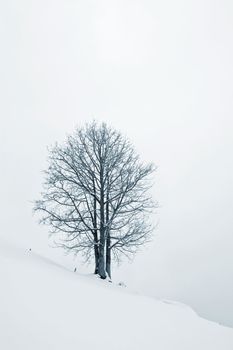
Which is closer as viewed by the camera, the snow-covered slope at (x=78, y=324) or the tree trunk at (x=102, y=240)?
the snow-covered slope at (x=78, y=324)

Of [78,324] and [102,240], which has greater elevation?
[102,240]

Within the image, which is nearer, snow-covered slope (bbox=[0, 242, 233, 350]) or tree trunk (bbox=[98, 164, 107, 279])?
snow-covered slope (bbox=[0, 242, 233, 350])

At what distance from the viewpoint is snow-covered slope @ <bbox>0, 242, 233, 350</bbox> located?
2.72m

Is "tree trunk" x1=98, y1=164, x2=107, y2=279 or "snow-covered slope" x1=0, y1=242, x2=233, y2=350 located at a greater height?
"tree trunk" x1=98, y1=164, x2=107, y2=279

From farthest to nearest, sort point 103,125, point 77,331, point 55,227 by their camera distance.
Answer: point 103,125
point 55,227
point 77,331

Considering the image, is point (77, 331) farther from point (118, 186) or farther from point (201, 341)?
point (118, 186)

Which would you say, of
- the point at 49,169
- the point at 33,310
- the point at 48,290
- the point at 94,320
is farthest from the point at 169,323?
the point at 49,169

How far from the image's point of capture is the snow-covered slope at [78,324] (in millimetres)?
2721

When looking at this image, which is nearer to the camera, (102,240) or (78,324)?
(78,324)

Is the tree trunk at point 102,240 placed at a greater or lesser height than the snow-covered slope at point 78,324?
greater

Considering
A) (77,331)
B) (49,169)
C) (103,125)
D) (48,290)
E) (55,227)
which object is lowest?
(77,331)

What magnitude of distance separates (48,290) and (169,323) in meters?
2.23

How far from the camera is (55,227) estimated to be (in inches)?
579

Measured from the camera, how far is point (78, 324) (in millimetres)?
3469
